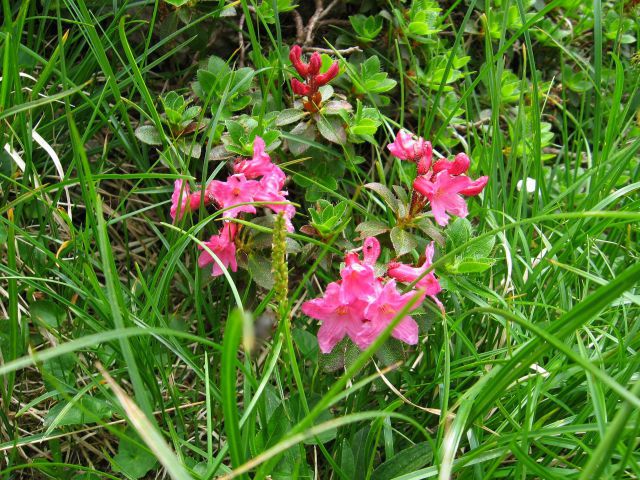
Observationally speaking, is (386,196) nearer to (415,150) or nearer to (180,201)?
(415,150)

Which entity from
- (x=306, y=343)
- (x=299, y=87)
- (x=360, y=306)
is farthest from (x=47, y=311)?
(x=299, y=87)

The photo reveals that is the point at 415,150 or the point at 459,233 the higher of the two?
the point at 415,150

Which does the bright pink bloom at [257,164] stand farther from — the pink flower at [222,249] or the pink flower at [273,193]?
the pink flower at [222,249]

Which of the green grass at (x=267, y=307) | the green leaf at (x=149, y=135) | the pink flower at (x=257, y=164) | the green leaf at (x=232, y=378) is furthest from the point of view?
the green leaf at (x=149, y=135)

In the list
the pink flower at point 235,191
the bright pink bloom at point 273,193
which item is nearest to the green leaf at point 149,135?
the pink flower at point 235,191

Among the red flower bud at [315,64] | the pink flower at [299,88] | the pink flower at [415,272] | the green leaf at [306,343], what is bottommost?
the green leaf at [306,343]

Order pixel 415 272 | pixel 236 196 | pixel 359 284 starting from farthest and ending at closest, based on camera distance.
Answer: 1. pixel 236 196
2. pixel 415 272
3. pixel 359 284

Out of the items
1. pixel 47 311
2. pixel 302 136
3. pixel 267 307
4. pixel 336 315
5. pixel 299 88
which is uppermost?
pixel 299 88

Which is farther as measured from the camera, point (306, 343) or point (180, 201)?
point (306, 343)
